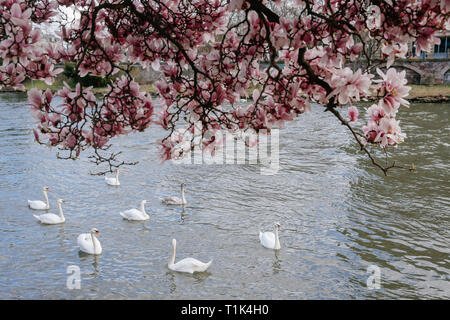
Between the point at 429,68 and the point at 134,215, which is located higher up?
the point at 429,68

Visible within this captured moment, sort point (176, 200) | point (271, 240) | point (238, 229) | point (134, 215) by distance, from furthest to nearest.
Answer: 1. point (176, 200)
2. point (134, 215)
3. point (238, 229)
4. point (271, 240)

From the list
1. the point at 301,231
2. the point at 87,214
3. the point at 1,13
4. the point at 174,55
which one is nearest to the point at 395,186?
the point at 301,231

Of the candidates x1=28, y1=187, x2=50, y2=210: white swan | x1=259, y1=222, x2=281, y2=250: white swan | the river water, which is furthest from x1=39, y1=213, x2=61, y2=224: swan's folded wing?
x1=259, y1=222, x2=281, y2=250: white swan

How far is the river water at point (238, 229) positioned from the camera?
9766mm

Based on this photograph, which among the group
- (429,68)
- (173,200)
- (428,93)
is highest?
(429,68)

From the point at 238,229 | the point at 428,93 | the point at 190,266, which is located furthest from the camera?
the point at 428,93

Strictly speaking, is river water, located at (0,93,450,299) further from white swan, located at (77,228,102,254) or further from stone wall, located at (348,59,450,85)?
stone wall, located at (348,59,450,85)

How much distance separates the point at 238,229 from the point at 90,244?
3697mm

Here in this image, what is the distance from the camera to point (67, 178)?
1775 centimetres

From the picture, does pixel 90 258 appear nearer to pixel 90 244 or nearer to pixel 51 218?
pixel 90 244

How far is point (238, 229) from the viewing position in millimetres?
12602

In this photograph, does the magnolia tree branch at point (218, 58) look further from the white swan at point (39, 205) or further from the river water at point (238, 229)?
the white swan at point (39, 205)

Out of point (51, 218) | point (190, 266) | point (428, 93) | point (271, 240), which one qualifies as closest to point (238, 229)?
point (271, 240)

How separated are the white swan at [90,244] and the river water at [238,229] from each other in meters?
0.18
